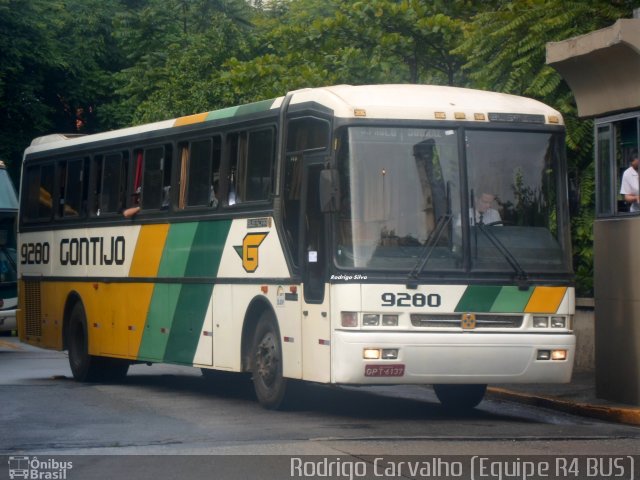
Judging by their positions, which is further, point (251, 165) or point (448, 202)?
point (251, 165)

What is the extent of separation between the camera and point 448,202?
13.1m

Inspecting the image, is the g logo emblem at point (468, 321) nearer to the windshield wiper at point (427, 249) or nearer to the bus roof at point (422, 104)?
the windshield wiper at point (427, 249)

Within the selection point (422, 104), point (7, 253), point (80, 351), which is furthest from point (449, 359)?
point (7, 253)

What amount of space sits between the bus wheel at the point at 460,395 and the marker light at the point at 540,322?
174 cm

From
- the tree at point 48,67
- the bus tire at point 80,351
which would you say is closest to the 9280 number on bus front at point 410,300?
the bus tire at point 80,351

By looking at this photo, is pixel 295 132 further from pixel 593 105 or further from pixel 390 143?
pixel 593 105

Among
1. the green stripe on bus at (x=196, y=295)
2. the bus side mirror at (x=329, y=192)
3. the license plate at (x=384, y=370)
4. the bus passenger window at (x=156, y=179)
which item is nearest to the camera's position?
the license plate at (x=384, y=370)

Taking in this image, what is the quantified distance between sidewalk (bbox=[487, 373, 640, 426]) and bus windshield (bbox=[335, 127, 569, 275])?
6.12 ft

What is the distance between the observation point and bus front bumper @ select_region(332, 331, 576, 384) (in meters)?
12.7

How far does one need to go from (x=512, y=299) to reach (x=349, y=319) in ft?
5.24

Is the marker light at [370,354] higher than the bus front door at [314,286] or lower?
lower

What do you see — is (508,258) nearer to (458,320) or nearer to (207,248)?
(458,320)

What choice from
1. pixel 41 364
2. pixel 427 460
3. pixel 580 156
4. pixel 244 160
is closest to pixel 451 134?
pixel 244 160

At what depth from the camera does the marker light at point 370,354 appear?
12.7 meters
